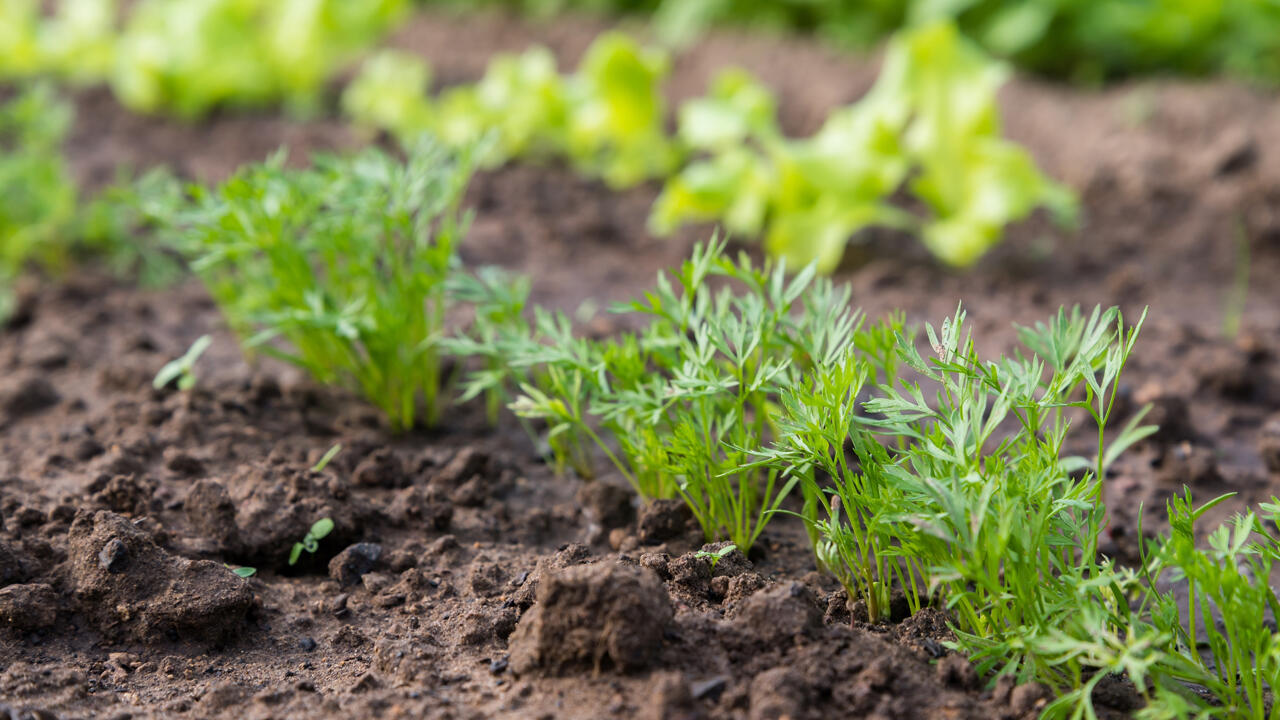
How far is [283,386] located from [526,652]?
1.22 meters

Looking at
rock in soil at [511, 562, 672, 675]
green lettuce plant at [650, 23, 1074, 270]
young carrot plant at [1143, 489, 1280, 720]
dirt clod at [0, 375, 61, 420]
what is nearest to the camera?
young carrot plant at [1143, 489, 1280, 720]

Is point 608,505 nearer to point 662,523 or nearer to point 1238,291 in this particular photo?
point 662,523

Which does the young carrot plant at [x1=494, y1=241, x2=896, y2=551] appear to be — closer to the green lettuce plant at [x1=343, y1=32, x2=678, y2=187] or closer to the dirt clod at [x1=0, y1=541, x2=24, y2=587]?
the dirt clod at [x1=0, y1=541, x2=24, y2=587]

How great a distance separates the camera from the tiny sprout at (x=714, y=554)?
5.49 feet

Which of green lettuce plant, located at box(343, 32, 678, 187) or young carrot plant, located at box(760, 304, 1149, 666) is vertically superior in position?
green lettuce plant, located at box(343, 32, 678, 187)

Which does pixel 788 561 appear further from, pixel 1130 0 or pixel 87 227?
pixel 1130 0

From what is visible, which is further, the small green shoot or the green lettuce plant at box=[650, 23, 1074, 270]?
the green lettuce plant at box=[650, 23, 1074, 270]

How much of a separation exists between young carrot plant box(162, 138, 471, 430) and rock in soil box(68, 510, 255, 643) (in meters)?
0.50

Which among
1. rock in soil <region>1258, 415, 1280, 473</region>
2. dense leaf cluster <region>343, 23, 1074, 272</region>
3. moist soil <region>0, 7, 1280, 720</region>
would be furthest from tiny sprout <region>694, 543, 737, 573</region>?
dense leaf cluster <region>343, 23, 1074, 272</region>

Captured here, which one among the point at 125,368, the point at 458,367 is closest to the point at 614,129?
the point at 458,367

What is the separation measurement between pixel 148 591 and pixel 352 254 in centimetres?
81

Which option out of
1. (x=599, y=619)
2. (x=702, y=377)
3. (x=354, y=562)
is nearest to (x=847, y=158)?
(x=702, y=377)

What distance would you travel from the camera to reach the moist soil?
4.93 feet

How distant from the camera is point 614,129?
3.81 metres
